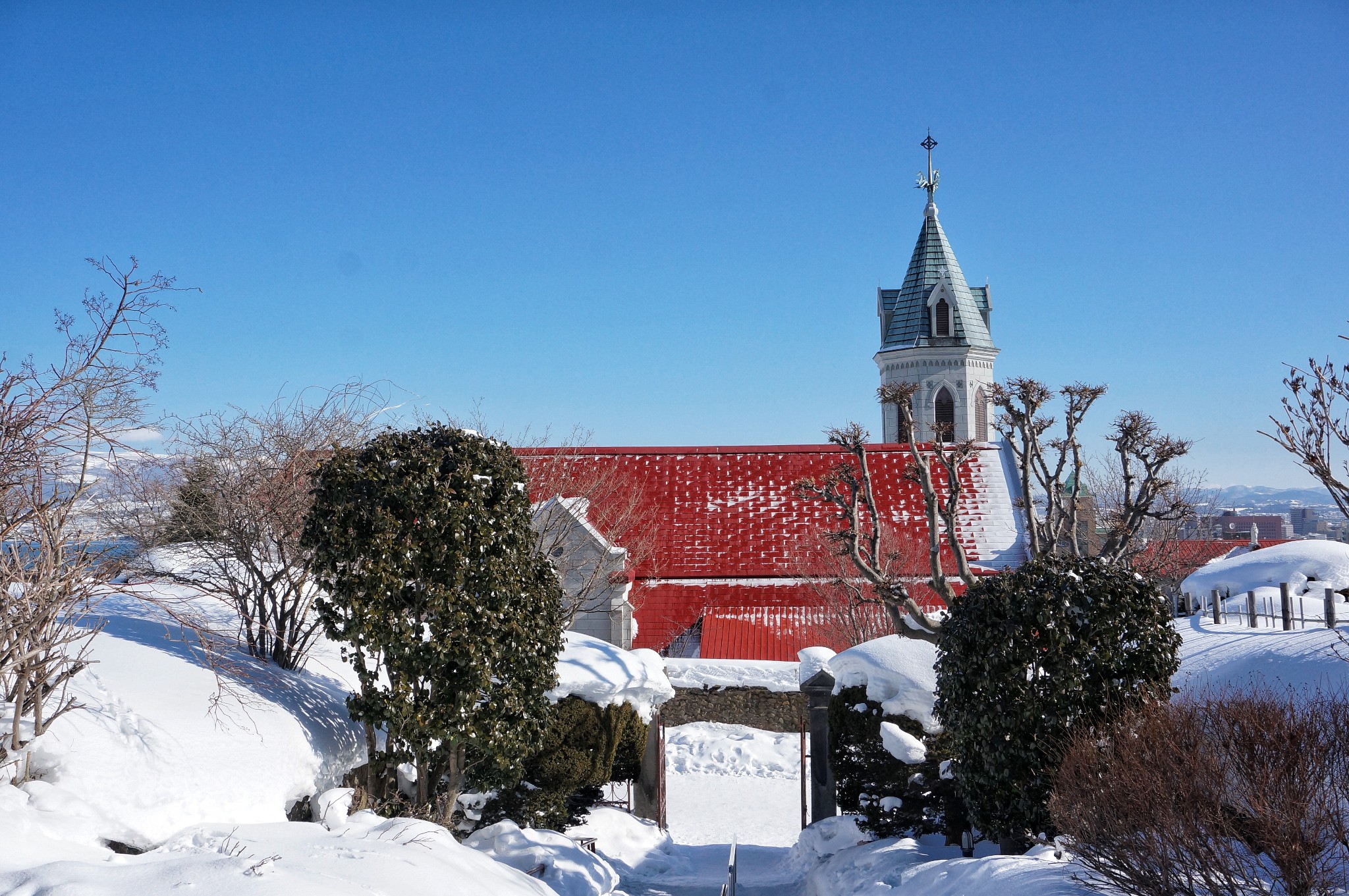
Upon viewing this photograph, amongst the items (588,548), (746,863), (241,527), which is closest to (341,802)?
(241,527)

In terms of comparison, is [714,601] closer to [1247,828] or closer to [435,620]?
[435,620]

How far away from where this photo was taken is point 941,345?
4834cm

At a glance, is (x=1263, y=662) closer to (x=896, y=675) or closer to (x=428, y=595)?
(x=896, y=675)

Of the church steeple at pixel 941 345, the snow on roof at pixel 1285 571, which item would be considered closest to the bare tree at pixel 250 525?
the snow on roof at pixel 1285 571

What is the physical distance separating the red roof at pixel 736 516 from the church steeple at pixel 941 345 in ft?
66.4

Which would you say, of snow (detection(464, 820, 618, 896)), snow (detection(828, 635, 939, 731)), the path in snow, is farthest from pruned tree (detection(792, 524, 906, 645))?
snow (detection(464, 820, 618, 896))

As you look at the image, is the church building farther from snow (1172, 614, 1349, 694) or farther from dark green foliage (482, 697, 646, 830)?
snow (1172, 614, 1349, 694)

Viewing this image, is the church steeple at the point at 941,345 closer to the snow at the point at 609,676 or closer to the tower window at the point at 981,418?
the tower window at the point at 981,418

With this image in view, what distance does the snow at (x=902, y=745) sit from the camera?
10.6 metres

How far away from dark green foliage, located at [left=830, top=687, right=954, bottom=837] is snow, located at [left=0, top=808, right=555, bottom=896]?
157 inches

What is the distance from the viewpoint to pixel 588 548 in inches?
853

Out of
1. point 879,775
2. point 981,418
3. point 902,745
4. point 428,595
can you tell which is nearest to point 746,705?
point 879,775

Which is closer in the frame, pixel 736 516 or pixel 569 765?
pixel 569 765

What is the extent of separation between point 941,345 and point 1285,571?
1150 inches
